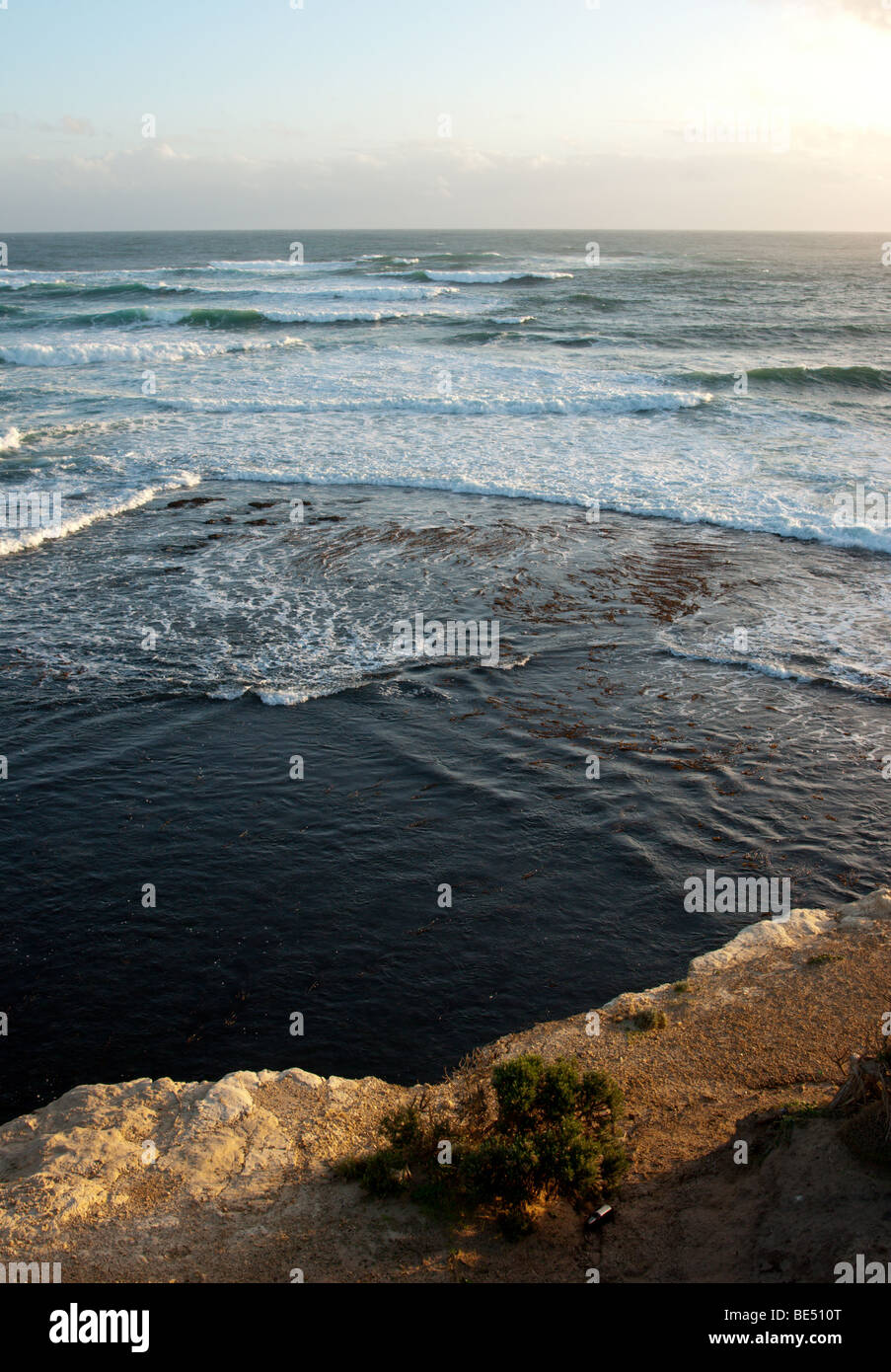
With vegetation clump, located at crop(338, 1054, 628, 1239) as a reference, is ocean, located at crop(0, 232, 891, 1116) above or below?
above

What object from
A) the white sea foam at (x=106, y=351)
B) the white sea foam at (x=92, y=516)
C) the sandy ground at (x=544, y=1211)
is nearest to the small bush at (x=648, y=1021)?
the sandy ground at (x=544, y=1211)

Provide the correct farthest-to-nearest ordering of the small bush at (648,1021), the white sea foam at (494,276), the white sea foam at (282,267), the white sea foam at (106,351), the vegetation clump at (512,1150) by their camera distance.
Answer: the white sea foam at (282,267) → the white sea foam at (494,276) → the white sea foam at (106,351) → the small bush at (648,1021) → the vegetation clump at (512,1150)

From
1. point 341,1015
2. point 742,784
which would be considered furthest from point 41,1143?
point 742,784

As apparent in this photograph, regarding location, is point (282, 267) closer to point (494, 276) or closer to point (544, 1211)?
point (494, 276)

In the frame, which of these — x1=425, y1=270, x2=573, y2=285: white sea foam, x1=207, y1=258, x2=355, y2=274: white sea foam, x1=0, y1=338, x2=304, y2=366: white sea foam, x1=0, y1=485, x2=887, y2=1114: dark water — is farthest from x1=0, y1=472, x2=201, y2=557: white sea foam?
x1=207, y1=258, x2=355, y2=274: white sea foam

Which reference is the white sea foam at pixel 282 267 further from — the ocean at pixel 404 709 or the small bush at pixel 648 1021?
the small bush at pixel 648 1021

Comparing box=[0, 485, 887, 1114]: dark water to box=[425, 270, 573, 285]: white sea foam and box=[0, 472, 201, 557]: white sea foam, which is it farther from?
box=[425, 270, 573, 285]: white sea foam

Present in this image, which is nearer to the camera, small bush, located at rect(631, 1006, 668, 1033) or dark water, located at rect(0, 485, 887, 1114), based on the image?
small bush, located at rect(631, 1006, 668, 1033)
